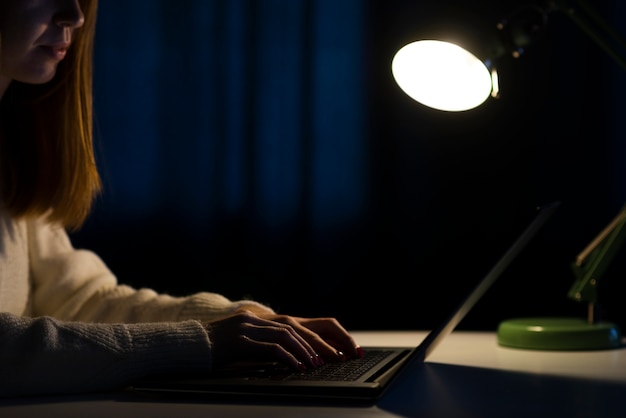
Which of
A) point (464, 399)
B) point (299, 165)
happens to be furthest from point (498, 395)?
point (299, 165)

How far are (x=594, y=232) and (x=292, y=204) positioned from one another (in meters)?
0.73

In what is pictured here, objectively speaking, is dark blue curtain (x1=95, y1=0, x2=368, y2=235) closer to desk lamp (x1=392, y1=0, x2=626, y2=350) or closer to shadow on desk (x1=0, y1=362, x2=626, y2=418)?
desk lamp (x1=392, y1=0, x2=626, y2=350)

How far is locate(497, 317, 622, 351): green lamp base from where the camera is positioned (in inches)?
46.8

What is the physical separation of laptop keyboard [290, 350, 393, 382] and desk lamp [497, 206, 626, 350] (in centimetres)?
32

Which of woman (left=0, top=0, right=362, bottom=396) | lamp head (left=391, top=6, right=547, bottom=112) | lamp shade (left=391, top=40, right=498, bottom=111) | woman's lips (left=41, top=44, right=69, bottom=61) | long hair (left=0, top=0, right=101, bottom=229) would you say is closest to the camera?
woman (left=0, top=0, right=362, bottom=396)

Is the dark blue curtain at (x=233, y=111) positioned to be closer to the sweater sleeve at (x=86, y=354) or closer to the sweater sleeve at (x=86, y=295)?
the sweater sleeve at (x=86, y=295)

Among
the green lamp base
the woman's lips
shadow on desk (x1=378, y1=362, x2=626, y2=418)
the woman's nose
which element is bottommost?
the green lamp base

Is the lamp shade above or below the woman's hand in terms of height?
above

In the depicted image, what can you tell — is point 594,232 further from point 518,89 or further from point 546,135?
point 518,89

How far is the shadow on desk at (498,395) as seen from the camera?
710mm

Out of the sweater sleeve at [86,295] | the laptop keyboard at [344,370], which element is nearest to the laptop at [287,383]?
the laptop keyboard at [344,370]

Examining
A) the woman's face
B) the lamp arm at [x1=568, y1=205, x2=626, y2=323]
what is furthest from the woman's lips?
the lamp arm at [x1=568, y1=205, x2=626, y2=323]

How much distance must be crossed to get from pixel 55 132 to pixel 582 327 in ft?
3.12

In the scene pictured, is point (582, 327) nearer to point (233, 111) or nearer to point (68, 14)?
point (68, 14)
